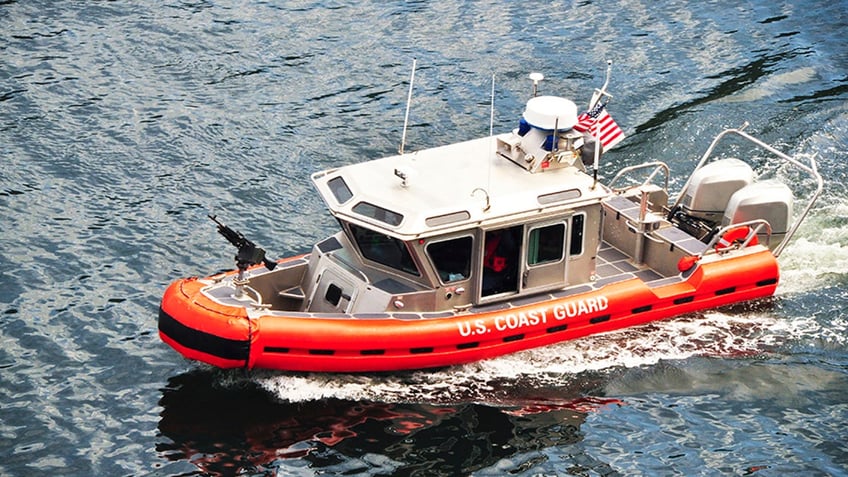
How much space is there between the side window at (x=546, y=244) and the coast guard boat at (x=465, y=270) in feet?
0.06

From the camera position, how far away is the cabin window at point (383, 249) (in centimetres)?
1528

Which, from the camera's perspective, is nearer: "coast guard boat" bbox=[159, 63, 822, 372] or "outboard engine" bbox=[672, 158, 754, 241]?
"coast guard boat" bbox=[159, 63, 822, 372]

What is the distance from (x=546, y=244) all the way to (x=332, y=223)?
529 cm

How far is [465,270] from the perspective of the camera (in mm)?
15430

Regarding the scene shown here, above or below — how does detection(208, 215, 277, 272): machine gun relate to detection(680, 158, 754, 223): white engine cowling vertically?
above

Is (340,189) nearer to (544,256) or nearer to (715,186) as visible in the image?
(544,256)

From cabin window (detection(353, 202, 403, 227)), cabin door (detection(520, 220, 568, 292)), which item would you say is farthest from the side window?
cabin window (detection(353, 202, 403, 227))

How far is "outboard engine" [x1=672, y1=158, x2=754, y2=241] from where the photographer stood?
17.8 meters

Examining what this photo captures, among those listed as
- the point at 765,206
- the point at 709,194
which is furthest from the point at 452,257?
the point at 765,206

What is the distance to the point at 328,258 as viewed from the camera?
52.1 ft

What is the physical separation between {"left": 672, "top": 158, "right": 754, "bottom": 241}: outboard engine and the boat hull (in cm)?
112

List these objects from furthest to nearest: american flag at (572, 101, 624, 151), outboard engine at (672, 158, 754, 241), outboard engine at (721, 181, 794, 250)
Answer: outboard engine at (672, 158, 754, 241) < outboard engine at (721, 181, 794, 250) < american flag at (572, 101, 624, 151)

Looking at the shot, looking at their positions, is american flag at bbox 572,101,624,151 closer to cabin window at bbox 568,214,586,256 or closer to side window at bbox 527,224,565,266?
cabin window at bbox 568,214,586,256

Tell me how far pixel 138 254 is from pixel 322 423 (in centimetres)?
551
